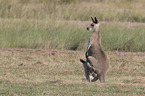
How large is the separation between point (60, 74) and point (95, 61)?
183 cm

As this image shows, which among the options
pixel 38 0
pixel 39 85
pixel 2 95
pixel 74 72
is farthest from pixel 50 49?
pixel 38 0

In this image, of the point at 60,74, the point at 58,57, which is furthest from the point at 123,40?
the point at 60,74

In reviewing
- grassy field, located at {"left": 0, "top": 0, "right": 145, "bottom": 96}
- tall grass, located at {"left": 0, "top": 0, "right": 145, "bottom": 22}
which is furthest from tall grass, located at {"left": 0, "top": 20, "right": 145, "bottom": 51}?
tall grass, located at {"left": 0, "top": 0, "right": 145, "bottom": 22}

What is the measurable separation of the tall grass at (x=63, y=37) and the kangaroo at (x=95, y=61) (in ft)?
17.6

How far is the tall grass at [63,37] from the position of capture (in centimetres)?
1308

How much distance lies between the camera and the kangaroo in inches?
289

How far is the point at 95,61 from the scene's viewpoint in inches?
289

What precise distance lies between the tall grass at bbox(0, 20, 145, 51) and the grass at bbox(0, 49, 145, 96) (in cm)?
74

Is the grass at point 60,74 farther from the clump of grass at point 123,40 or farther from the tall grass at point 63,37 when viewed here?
the clump of grass at point 123,40

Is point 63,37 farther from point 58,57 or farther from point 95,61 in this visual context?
point 95,61

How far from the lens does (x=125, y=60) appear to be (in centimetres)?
1103

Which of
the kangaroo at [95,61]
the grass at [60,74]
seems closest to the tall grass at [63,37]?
the grass at [60,74]

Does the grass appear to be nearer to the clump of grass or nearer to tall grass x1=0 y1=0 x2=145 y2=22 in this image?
the clump of grass

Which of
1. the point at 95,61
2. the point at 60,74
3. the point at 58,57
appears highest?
the point at 95,61
